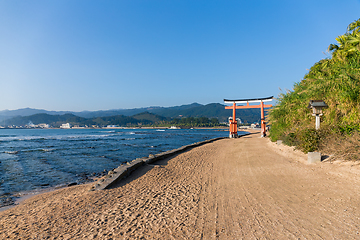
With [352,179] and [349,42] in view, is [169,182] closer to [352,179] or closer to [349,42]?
[352,179]

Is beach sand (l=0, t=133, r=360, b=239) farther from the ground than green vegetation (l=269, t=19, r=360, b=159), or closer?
closer

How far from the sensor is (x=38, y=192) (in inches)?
289

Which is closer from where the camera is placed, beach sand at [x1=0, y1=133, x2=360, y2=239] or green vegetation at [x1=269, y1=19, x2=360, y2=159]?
beach sand at [x1=0, y1=133, x2=360, y2=239]

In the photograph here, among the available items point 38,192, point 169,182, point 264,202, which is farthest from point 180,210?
point 38,192

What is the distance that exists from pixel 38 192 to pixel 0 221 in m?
3.29

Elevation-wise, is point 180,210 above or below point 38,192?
above

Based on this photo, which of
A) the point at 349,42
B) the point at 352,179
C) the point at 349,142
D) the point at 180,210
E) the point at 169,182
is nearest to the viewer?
the point at 180,210

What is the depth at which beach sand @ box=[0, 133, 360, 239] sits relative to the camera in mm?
3219

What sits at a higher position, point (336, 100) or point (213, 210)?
point (336, 100)

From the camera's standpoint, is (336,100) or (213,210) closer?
(213,210)

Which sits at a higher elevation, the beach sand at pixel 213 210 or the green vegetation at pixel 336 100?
the green vegetation at pixel 336 100

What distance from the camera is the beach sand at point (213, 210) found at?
3.22 meters

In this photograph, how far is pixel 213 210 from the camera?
4.08 m

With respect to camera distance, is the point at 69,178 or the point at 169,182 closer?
the point at 169,182
